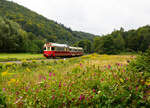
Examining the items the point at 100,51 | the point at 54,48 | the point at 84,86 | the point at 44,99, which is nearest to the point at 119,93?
the point at 84,86

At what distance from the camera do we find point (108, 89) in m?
3.08

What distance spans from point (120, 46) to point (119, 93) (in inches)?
2919

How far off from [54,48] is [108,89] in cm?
2309

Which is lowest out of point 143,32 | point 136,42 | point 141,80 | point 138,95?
point 138,95

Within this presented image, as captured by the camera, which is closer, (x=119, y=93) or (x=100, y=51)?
(x=119, y=93)

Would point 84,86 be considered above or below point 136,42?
below

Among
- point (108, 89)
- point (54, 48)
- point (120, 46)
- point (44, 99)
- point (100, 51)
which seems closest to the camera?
point (44, 99)

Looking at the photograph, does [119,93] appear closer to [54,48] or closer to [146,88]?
[146,88]

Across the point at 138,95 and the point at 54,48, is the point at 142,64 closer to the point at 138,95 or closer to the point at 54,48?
the point at 138,95

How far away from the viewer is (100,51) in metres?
61.3

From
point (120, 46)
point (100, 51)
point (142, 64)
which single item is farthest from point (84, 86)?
point (120, 46)

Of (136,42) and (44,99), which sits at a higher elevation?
(136,42)

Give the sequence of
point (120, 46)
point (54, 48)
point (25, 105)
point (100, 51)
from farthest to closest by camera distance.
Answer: point (120, 46) < point (100, 51) < point (54, 48) < point (25, 105)

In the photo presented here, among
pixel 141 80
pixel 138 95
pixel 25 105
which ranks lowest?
pixel 25 105
